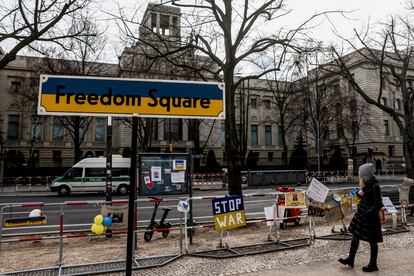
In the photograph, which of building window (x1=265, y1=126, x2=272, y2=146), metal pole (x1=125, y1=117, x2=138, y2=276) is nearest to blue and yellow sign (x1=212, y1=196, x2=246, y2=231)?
metal pole (x1=125, y1=117, x2=138, y2=276)

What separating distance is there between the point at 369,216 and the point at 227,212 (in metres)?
2.86

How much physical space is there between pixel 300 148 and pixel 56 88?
161 ft

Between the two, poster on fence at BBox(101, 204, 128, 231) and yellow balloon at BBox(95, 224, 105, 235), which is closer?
yellow balloon at BBox(95, 224, 105, 235)

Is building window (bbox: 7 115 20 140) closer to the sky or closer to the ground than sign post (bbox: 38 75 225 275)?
closer to the sky

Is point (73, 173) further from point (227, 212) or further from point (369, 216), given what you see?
point (369, 216)

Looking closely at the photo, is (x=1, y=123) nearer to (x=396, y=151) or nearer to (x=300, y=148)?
(x=300, y=148)

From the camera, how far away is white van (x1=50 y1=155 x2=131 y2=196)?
22703 millimetres

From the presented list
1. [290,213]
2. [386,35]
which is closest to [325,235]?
[290,213]

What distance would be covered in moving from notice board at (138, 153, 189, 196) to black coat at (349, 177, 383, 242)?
4.35 metres

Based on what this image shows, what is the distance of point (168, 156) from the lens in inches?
331

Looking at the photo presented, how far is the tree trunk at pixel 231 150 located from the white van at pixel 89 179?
1479cm

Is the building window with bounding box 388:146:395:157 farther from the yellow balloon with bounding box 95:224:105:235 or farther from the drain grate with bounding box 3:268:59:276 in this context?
the drain grate with bounding box 3:268:59:276

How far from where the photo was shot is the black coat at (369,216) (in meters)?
5.37

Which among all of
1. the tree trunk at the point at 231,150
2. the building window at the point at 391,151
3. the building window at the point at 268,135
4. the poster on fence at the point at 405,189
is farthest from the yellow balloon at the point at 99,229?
the building window at the point at 268,135
